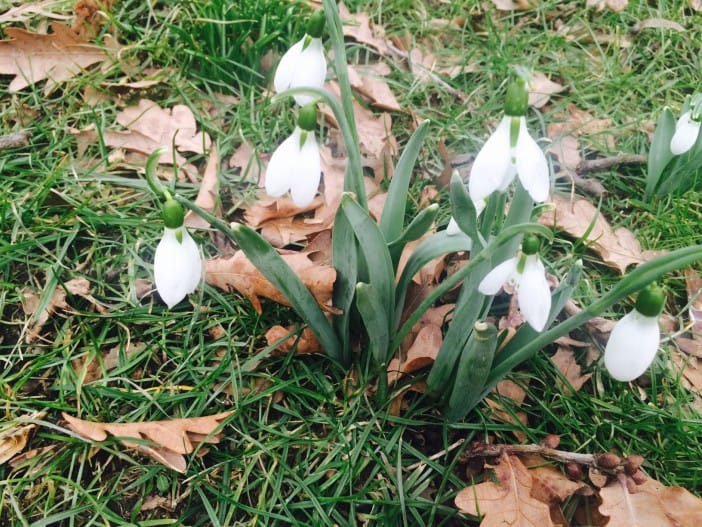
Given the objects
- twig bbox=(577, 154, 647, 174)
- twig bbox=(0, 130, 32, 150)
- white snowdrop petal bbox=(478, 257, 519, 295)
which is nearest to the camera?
white snowdrop petal bbox=(478, 257, 519, 295)

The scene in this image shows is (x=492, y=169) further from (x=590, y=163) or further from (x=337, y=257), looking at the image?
(x=590, y=163)

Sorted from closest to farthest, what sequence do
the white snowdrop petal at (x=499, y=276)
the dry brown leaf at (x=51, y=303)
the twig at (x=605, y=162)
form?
the white snowdrop petal at (x=499, y=276) < the dry brown leaf at (x=51, y=303) < the twig at (x=605, y=162)

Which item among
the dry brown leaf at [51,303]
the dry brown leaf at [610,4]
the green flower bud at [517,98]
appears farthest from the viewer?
the dry brown leaf at [610,4]

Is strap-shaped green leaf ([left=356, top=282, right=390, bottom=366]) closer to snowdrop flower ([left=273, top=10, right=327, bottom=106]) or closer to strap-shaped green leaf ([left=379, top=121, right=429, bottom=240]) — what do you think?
strap-shaped green leaf ([left=379, top=121, right=429, bottom=240])

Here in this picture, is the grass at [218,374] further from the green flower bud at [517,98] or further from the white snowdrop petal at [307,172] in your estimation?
the green flower bud at [517,98]

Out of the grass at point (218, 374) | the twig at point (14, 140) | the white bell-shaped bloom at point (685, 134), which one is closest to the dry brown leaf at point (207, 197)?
the grass at point (218, 374)

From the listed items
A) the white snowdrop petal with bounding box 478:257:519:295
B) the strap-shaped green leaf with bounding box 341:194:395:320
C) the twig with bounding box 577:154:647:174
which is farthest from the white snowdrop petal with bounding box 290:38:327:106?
the twig with bounding box 577:154:647:174
